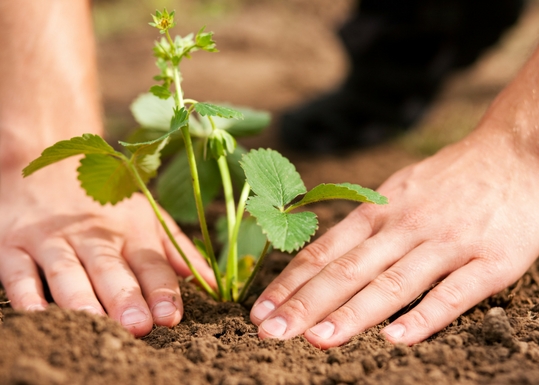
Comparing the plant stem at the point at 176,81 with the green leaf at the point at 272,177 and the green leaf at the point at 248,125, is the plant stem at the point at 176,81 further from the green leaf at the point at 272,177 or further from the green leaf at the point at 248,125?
the green leaf at the point at 248,125

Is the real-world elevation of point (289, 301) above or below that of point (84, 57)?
below

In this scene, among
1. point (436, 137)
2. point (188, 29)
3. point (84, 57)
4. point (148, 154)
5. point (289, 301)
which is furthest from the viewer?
point (188, 29)

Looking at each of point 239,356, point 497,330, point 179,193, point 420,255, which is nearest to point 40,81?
point 179,193

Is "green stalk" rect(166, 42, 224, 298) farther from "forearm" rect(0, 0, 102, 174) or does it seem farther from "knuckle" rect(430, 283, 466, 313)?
"forearm" rect(0, 0, 102, 174)

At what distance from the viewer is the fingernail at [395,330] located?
1.12 m

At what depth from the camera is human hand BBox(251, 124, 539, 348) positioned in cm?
116

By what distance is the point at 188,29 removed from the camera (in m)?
5.39

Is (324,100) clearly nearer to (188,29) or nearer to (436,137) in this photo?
(436,137)

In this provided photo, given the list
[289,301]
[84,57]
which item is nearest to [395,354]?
[289,301]

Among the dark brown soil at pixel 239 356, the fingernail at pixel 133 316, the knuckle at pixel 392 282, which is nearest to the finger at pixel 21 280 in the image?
the fingernail at pixel 133 316

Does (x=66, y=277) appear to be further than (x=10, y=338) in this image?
Yes

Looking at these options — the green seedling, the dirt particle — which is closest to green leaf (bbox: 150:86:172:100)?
the green seedling

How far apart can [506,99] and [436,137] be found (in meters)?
1.52

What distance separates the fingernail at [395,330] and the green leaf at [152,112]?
32.6 inches
